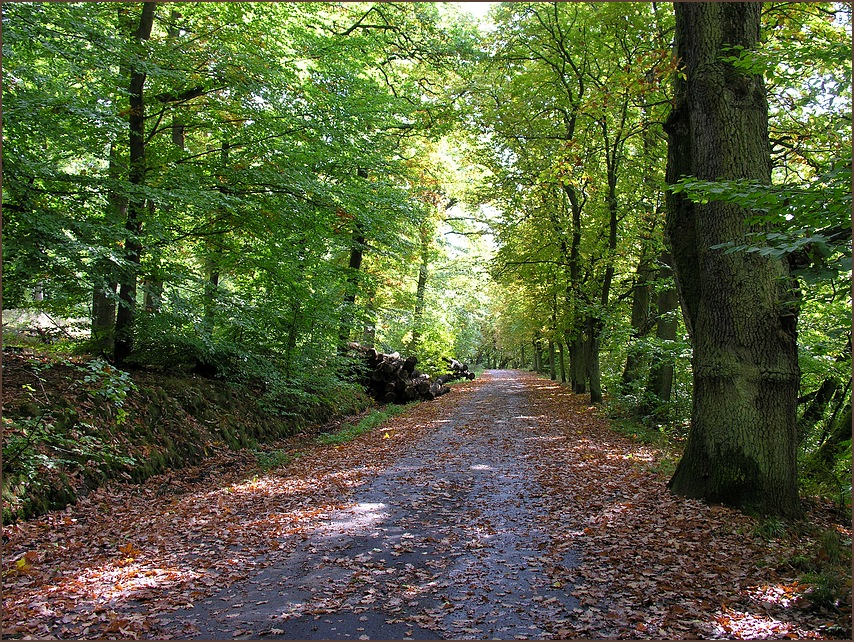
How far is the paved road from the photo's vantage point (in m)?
4.05

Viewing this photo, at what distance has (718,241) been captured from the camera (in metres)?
6.46

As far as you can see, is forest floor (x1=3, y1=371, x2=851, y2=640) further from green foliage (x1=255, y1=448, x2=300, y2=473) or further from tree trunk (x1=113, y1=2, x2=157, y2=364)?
tree trunk (x1=113, y1=2, x2=157, y2=364)

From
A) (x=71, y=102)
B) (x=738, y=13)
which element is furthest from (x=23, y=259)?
(x=738, y=13)

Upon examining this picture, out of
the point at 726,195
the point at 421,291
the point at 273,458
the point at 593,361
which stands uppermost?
the point at 421,291

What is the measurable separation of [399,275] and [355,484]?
59.3ft

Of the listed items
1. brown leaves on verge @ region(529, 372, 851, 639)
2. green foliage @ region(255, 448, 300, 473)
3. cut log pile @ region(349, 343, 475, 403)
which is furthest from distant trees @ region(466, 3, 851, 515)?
cut log pile @ region(349, 343, 475, 403)

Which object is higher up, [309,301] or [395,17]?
[395,17]

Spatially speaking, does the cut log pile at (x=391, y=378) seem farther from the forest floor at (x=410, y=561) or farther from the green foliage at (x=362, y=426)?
the forest floor at (x=410, y=561)

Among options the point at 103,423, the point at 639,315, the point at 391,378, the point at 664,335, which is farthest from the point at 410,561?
the point at 391,378

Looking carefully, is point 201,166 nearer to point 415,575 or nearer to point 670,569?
point 415,575

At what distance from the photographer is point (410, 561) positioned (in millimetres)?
5301

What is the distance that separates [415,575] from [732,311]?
4.83 m

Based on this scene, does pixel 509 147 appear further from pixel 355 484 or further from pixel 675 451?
pixel 355 484

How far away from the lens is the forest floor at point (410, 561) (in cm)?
404
